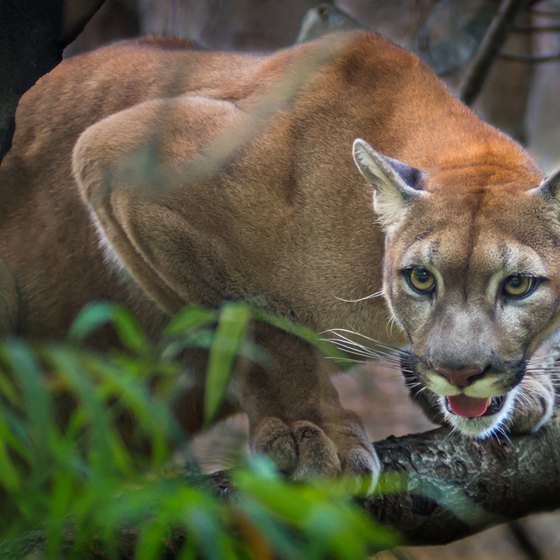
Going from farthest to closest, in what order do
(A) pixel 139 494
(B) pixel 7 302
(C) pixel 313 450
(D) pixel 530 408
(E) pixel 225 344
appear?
(B) pixel 7 302, (D) pixel 530 408, (C) pixel 313 450, (E) pixel 225 344, (A) pixel 139 494

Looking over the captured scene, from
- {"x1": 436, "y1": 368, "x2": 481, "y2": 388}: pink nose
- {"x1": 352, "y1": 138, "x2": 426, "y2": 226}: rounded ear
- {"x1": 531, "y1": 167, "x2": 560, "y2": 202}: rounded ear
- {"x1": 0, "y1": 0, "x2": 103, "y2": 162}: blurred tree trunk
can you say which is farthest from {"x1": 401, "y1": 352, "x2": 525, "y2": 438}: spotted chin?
{"x1": 0, "y1": 0, "x2": 103, "y2": 162}: blurred tree trunk

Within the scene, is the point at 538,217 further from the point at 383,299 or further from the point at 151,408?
the point at 151,408

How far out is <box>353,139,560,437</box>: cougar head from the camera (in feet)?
10.3

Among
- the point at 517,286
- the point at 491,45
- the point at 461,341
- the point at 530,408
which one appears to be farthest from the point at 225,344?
the point at 491,45

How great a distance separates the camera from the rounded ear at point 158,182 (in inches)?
150

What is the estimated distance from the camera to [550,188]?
3.37m

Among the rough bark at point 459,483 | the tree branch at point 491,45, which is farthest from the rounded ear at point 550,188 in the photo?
the tree branch at point 491,45

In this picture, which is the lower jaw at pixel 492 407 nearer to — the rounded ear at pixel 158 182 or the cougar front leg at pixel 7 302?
the rounded ear at pixel 158 182

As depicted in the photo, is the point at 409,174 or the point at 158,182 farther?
the point at 158,182

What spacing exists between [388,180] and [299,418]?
32.8 inches

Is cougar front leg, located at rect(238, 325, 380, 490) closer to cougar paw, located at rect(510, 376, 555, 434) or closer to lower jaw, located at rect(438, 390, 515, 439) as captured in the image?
lower jaw, located at rect(438, 390, 515, 439)

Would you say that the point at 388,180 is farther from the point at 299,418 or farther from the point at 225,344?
the point at 225,344

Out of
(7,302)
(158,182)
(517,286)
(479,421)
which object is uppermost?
(517,286)

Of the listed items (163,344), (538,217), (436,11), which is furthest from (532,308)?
(436,11)
